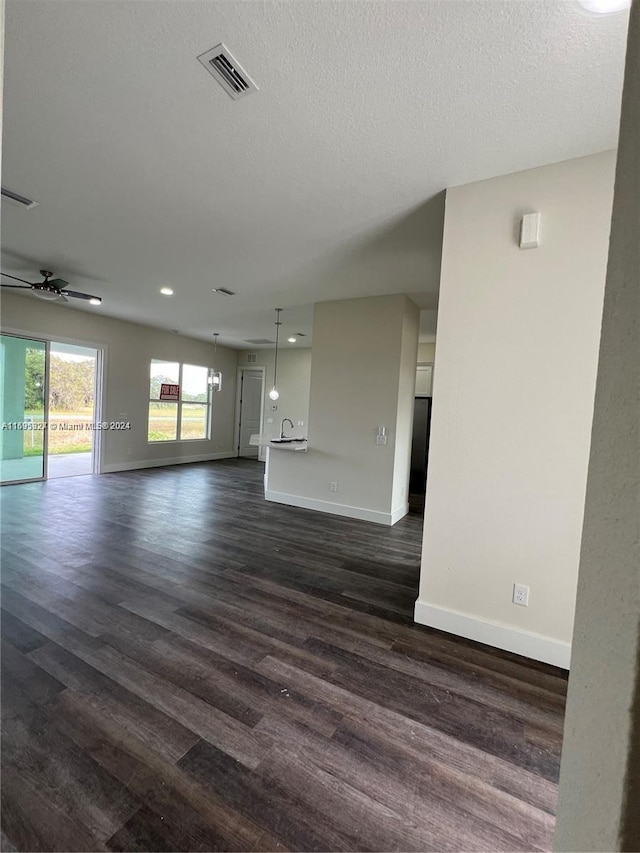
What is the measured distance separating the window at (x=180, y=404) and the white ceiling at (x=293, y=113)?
4.36 meters

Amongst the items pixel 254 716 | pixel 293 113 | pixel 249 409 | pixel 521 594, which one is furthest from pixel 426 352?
pixel 254 716

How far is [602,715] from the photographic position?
0.42 m

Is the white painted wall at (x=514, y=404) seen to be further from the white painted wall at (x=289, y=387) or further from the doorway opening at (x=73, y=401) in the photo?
the doorway opening at (x=73, y=401)

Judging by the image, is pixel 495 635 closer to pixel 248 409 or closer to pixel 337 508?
pixel 337 508

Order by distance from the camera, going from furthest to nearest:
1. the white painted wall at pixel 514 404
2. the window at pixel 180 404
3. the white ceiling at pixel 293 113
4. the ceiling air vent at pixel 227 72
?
1. the window at pixel 180 404
2. the white painted wall at pixel 514 404
3. the ceiling air vent at pixel 227 72
4. the white ceiling at pixel 293 113

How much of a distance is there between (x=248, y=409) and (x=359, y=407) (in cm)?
528

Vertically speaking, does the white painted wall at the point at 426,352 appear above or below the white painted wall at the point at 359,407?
above

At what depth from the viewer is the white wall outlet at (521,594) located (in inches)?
79.6

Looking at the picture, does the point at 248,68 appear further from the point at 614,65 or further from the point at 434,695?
the point at 434,695

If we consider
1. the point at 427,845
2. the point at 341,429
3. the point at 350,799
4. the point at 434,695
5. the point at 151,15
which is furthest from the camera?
the point at 341,429

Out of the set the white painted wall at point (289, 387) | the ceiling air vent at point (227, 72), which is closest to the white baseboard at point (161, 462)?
the white painted wall at point (289, 387)

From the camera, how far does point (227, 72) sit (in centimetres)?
153

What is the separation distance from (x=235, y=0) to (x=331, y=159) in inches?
33.9

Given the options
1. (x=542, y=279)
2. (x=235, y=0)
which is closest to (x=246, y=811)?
(x=542, y=279)
